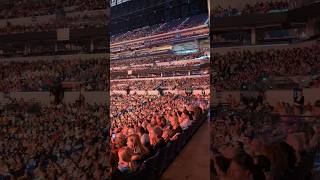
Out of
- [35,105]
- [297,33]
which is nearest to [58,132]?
[35,105]

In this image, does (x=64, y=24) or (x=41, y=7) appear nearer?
Answer: (x=64, y=24)

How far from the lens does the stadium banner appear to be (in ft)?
15.5

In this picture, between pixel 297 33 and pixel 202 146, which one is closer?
pixel 297 33

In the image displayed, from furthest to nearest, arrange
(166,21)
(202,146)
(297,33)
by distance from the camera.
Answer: (166,21)
(202,146)
(297,33)

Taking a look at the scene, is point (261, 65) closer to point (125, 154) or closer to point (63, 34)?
point (125, 154)

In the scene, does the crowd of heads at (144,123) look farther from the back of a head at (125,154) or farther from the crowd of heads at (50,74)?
the crowd of heads at (50,74)

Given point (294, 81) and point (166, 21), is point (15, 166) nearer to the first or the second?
point (166, 21)

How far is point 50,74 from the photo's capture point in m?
4.85

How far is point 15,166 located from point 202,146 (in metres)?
2.02

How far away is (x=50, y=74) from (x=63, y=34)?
436 millimetres

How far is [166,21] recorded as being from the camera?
15.7ft

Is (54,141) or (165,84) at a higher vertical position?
(165,84)

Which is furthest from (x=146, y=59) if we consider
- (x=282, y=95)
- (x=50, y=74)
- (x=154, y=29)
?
(x=282, y=95)

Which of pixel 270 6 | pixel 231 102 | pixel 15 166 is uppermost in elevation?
pixel 270 6
